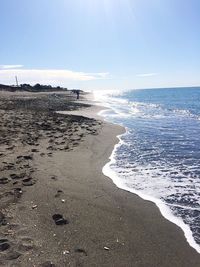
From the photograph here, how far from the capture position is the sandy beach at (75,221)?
551cm

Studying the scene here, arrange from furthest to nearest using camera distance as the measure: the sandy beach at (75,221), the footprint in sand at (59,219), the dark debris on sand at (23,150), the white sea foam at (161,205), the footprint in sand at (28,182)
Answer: the footprint in sand at (28,182) → the footprint in sand at (59,219) → the white sea foam at (161,205) → the dark debris on sand at (23,150) → the sandy beach at (75,221)

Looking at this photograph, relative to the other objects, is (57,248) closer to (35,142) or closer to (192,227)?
(192,227)

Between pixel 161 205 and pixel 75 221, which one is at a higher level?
pixel 75 221

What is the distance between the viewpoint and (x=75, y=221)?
6816 mm

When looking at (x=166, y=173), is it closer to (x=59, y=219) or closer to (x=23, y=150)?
(x=59, y=219)

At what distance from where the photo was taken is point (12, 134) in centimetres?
1602

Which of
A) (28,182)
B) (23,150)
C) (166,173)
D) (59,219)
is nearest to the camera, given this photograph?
(59,219)

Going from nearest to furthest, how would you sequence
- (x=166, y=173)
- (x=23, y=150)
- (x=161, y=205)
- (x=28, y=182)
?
(x=161, y=205) < (x=28, y=182) < (x=166, y=173) < (x=23, y=150)

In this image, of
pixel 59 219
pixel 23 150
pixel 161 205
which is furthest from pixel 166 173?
pixel 23 150

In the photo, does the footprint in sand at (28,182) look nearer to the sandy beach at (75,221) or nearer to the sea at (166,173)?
the sandy beach at (75,221)

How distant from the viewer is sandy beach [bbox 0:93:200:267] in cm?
551

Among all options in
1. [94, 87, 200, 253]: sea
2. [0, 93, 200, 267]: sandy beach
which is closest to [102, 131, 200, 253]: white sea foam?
[94, 87, 200, 253]: sea

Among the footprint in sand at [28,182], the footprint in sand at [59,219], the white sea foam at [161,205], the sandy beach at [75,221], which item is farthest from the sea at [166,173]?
the footprint in sand at [28,182]

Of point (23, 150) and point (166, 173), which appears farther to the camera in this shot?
point (23, 150)
